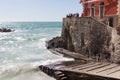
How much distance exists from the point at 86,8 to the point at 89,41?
785 centimetres

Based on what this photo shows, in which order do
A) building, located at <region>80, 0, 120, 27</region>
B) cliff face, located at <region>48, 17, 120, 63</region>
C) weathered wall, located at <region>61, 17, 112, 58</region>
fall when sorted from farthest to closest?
1. building, located at <region>80, 0, 120, 27</region>
2. weathered wall, located at <region>61, 17, 112, 58</region>
3. cliff face, located at <region>48, 17, 120, 63</region>

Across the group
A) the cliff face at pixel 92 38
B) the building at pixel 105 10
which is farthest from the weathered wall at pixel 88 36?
the building at pixel 105 10

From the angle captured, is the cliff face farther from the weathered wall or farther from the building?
the building

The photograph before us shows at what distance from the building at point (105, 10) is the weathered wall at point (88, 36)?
5.21 ft

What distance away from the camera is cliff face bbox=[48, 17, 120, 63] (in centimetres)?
2533

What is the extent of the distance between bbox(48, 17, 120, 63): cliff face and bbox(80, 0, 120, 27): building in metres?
1.65

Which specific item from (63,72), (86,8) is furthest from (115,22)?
(63,72)

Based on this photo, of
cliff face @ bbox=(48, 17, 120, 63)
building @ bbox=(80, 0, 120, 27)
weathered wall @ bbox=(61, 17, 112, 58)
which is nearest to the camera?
cliff face @ bbox=(48, 17, 120, 63)

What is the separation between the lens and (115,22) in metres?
30.2

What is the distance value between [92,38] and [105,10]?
4.46 metres

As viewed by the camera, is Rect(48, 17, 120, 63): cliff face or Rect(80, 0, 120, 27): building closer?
Rect(48, 17, 120, 63): cliff face

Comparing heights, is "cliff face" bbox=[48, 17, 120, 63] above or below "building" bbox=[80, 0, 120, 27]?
below

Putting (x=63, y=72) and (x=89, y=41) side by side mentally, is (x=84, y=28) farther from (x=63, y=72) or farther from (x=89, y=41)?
(x=63, y=72)

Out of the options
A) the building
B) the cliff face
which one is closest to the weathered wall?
the cliff face
